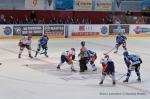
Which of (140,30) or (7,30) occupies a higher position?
(7,30)

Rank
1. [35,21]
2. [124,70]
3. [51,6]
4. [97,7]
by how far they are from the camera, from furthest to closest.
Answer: [97,7] < [51,6] < [35,21] < [124,70]

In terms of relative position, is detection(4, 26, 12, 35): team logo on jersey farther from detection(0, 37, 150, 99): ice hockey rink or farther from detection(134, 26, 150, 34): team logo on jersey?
detection(134, 26, 150, 34): team logo on jersey

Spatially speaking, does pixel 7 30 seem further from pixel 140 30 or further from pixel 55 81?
pixel 55 81

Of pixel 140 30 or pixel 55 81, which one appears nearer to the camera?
pixel 55 81

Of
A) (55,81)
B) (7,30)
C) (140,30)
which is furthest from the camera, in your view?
(140,30)

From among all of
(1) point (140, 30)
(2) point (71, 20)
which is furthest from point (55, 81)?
(1) point (140, 30)

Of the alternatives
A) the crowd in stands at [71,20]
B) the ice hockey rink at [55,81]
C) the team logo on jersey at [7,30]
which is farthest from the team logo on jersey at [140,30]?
the ice hockey rink at [55,81]

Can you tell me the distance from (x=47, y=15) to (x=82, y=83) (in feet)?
63.0

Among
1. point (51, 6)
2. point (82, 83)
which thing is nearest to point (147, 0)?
point (51, 6)

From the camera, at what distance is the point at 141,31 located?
3647 centimetres

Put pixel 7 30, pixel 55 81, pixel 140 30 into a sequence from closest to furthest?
1. pixel 55 81
2. pixel 7 30
3. pixel 140 30

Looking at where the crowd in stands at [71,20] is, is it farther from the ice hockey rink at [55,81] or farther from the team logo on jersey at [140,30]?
the ice hockey rink at [55,81]

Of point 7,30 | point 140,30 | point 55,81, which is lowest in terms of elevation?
point 55,81

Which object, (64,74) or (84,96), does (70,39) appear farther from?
(84,96)
